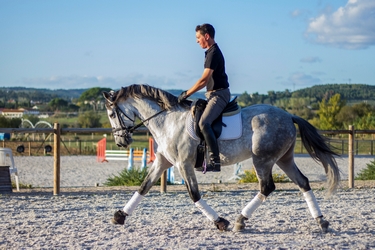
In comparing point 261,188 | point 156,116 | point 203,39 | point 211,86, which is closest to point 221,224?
point 261,188

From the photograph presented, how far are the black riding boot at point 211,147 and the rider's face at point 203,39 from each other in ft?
3.23

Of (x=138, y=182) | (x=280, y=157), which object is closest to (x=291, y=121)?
(x=280, y=157)

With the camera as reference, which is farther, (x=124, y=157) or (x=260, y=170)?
(x=124, y=157)

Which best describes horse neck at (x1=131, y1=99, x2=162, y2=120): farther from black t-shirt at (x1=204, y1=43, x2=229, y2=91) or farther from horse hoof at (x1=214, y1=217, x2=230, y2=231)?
horse hoof at (x1=214, y1=217, x2=230, y2=231)

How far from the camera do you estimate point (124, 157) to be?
28.8 meters

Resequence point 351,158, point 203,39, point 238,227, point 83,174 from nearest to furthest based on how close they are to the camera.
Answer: point 203,39 < point 238,227 < point 351,158 < point 83,174

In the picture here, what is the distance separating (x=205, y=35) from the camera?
6.42 m

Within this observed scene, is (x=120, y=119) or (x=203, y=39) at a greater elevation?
(x=203, y=39)

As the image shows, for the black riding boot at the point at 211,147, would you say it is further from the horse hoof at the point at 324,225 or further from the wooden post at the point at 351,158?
the wooden post at the point at 351,158

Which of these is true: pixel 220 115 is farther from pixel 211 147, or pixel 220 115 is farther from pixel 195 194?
pixel 195 194

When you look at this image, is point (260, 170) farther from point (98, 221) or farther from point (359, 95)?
point (359, 95)

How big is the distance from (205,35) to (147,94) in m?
1.10

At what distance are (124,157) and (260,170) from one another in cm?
2272

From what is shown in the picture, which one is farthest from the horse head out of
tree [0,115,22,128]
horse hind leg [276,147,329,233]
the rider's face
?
tree [0,115,22,128]
